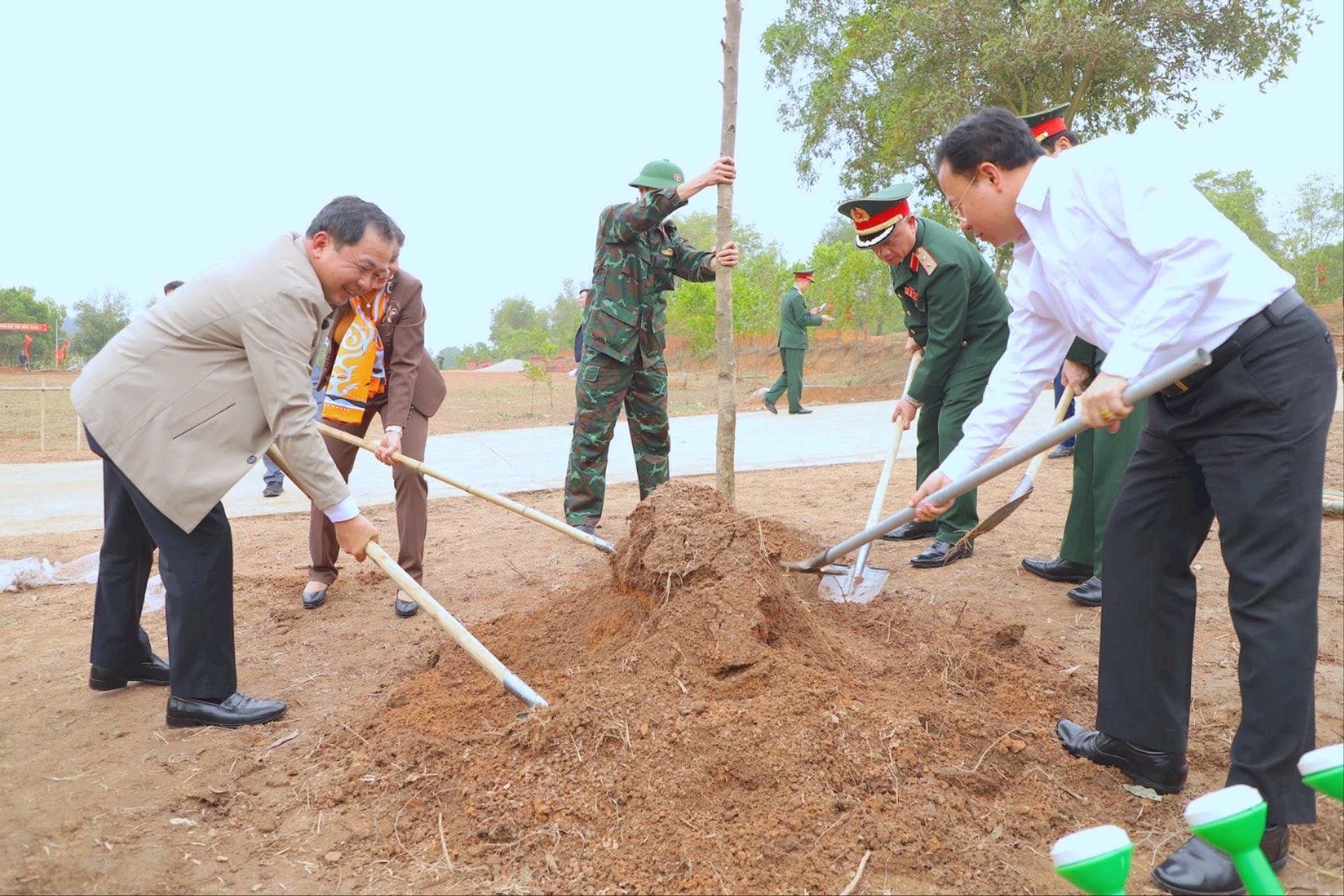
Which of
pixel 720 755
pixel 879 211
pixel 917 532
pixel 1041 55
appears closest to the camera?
pixel 720 755

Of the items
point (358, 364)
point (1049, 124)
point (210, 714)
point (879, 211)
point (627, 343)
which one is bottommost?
point (210, 714)

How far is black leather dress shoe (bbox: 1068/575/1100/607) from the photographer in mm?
3996

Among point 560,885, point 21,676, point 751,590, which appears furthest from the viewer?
point 21,676

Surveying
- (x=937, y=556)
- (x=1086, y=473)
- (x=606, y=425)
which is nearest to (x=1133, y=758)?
(x=1086, y=473)

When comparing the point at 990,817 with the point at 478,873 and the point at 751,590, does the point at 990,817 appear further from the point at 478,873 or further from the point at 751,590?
the point at 478,873

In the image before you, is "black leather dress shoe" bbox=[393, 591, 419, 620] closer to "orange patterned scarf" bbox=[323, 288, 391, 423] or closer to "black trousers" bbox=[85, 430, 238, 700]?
"orange patterned scarf" bbox=[323, 288, 391, 423]

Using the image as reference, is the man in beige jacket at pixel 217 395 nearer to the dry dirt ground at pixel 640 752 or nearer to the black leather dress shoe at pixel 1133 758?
the dry dirt ground at pixel 640 752

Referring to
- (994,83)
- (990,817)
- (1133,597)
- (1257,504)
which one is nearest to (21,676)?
(990,817)

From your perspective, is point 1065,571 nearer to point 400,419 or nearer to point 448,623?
point 448,623

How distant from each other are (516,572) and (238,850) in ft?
8.17

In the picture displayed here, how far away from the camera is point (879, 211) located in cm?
444

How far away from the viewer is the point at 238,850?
233 cm

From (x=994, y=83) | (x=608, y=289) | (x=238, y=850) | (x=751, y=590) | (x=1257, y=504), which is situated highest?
(x=994, y=83)

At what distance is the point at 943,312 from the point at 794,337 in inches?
336
